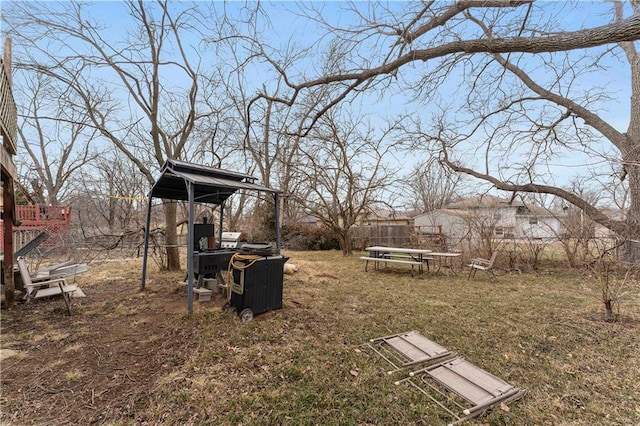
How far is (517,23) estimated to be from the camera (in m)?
3.67

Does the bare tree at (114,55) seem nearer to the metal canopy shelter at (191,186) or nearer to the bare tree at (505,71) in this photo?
the metal canopy shelter at (191,186)

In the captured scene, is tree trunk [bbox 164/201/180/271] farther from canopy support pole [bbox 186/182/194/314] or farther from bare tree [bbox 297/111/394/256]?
bare tree [bbox 297/111/394/256]

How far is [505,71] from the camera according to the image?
4434 millimetres

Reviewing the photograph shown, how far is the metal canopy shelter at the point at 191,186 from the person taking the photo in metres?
4.23

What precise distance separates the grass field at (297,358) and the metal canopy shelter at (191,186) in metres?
0.88

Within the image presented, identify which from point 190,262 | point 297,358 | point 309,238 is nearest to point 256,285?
point 190,262

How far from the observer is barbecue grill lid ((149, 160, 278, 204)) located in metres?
4.60

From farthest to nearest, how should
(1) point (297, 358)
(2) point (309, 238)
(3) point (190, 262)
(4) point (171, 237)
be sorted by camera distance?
(2) point (309, 238), (4) point (171, 237), (3) point (190, 262), (1) point (297, 358)

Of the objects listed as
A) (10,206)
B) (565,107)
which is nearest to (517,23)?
(565,107)

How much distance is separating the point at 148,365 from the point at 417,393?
256 cm

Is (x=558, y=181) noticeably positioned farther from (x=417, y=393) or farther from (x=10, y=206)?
(x=10, y=206)

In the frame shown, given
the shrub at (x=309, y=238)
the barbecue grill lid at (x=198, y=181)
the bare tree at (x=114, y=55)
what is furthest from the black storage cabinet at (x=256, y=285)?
the shrub at (x=309, y=238)

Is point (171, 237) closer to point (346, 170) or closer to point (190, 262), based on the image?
point (190, 262)

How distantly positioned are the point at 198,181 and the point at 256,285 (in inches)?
70.9
